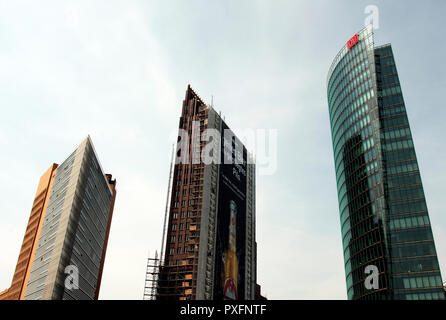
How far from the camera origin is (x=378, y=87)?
117 meters

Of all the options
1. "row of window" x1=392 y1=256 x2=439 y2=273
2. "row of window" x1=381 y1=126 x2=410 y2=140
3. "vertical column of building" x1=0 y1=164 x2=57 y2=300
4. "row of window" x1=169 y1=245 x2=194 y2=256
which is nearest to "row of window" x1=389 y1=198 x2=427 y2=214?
"row of window" x1=392 y1=256 x2=439 y2=273

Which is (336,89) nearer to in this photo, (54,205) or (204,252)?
(204,252)

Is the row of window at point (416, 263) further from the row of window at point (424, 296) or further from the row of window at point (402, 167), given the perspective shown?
the row of window at point (402, 167)

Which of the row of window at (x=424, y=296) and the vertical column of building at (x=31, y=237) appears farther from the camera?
the vertical column of building at (x=31, y=237)

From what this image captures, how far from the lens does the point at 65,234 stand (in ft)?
356

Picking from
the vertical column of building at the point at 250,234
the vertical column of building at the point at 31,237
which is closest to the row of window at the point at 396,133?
the vertical column of building at the point at 250,234

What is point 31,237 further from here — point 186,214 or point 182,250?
point 186,214

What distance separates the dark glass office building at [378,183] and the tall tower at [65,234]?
77721mm

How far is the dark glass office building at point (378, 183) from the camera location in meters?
95.2

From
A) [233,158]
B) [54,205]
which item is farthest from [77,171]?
[233,158]

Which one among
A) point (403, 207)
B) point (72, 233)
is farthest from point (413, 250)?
point (72, 233)

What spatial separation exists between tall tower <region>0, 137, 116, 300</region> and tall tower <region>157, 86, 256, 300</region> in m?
25.5

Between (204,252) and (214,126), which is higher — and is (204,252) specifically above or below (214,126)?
below
